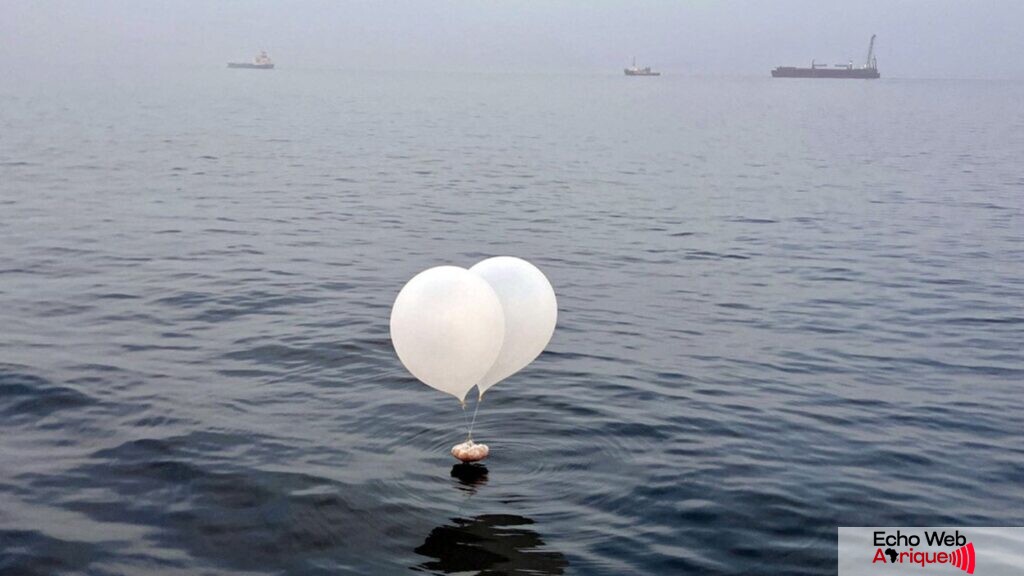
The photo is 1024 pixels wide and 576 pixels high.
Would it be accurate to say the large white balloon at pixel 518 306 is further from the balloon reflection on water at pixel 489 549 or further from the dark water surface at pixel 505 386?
the balloon reflection on water at pixel 489 549

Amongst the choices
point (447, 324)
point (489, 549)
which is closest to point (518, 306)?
point (447, 324)

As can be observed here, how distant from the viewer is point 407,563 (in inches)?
347

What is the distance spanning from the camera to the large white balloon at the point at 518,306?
33.5ft

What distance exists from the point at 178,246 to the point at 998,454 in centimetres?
1890

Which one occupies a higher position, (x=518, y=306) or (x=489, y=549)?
(x=518, y=306)

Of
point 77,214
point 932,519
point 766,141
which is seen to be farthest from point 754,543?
point 766,141

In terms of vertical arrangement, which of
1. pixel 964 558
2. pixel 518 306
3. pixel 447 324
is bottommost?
pixel 964 558

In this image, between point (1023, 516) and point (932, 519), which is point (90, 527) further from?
point (1023, 516)

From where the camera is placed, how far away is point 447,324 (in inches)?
371

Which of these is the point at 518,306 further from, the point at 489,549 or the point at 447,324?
the point at 489,549

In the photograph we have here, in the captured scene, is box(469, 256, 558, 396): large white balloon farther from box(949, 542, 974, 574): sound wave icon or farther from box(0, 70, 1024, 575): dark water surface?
box(949, 542, 974, 574): sound wave icon

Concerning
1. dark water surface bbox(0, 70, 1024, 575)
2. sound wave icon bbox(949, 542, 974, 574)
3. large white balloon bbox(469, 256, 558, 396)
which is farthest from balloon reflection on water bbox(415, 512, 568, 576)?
sound wave icon bbox(949, 542, 974, 574)

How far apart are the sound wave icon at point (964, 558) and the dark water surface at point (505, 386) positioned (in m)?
0.52

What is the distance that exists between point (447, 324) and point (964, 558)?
16.9 feet
